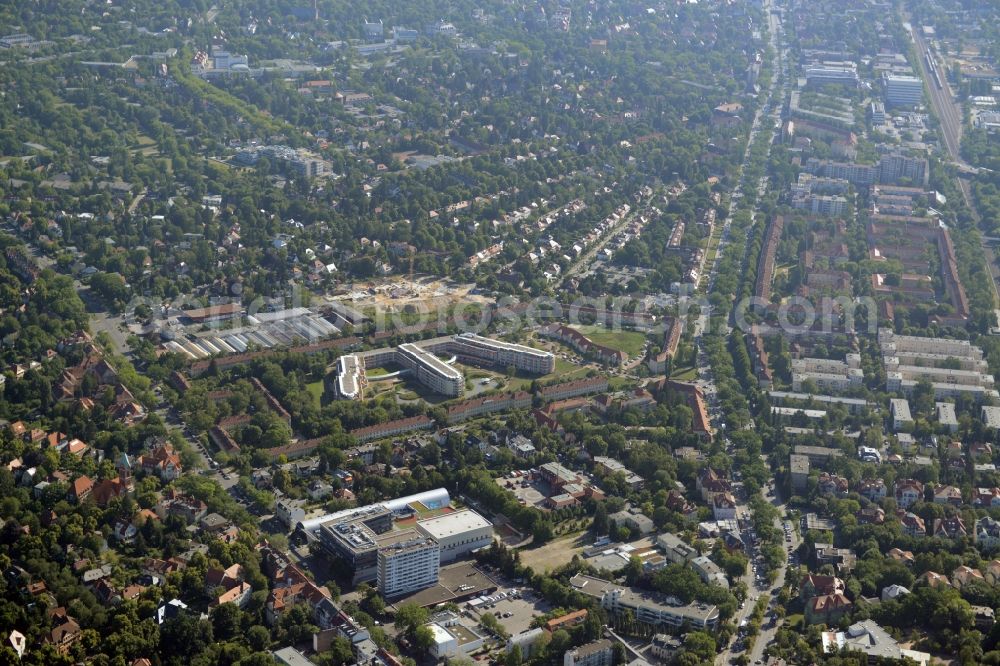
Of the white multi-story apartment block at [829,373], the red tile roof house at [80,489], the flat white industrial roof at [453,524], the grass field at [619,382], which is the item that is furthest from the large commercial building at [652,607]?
the white multi-story apartment block at [829,373]

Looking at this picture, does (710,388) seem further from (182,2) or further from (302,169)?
(182,2)

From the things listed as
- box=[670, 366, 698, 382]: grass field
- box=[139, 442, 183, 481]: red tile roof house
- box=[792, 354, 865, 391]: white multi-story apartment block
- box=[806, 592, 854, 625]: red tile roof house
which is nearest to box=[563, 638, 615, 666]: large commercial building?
box=[806, 592, 854, 625]: red tile roof house

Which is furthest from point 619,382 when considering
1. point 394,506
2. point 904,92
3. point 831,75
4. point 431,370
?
point 831,75

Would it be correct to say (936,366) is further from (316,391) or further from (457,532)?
(457,532)

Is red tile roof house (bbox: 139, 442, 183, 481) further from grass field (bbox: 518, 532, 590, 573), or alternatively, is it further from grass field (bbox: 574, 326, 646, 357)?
grass field (bbox: 574, 326, 646, 357)

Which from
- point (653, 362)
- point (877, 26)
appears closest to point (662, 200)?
point (653, 362)
